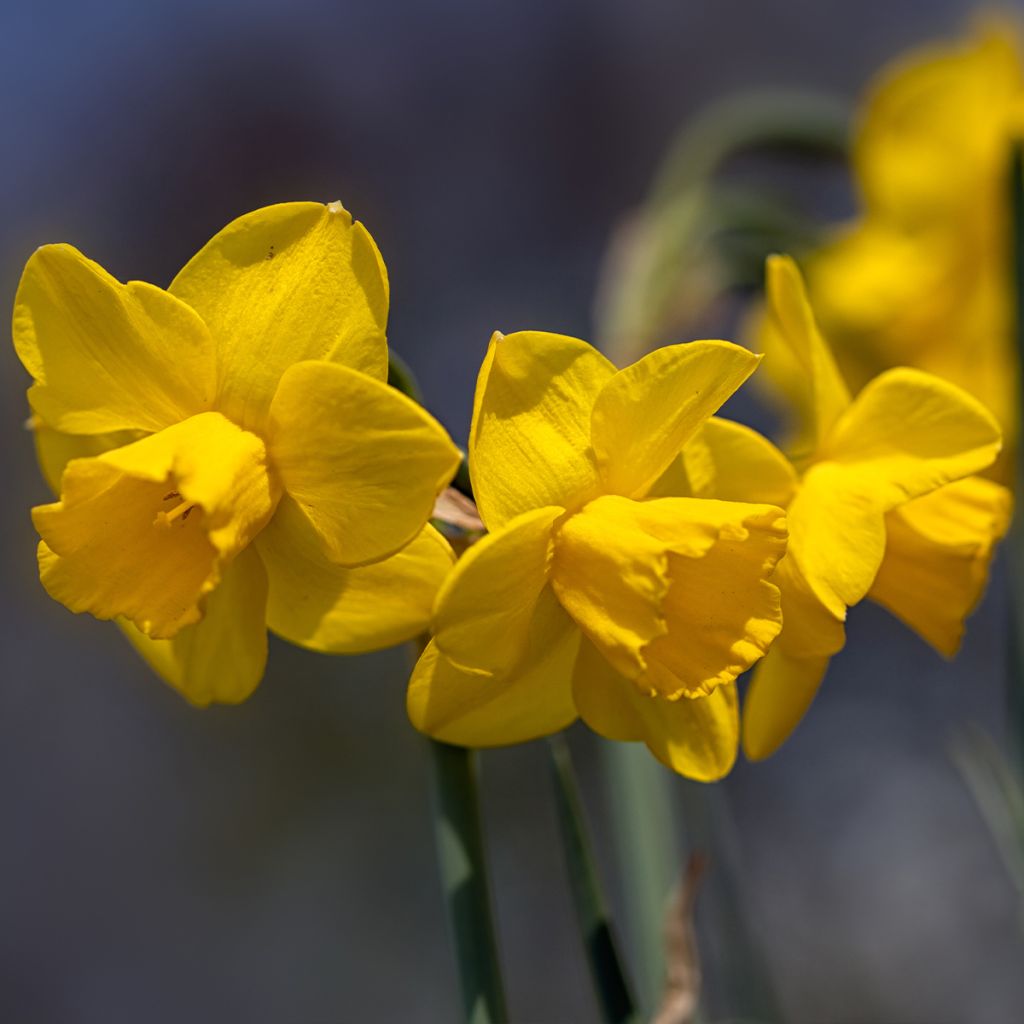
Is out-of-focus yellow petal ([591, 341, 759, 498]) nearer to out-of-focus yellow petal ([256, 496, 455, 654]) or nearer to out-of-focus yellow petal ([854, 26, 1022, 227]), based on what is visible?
out-of-focus yellow petal ([256, 496, 455, 654])

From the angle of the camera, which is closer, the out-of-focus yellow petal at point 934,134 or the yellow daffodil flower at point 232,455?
the yellow daffodil flower at point 232,455

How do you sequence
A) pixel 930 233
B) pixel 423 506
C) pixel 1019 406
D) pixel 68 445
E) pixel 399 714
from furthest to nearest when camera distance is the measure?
pixel 399 714, pixel 930 233, pixel 1019 406, pixel 68 445, pixel 423 506

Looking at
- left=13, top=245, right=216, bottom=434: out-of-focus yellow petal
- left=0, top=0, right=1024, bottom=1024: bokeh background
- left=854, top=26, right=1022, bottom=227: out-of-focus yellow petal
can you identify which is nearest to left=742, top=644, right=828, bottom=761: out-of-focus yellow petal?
left=13, top=245, right=216, bottom=434: out-of-focus yellow petal

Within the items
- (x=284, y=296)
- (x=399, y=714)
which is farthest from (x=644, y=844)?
(x=399, y=714)

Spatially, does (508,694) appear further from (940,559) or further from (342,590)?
(940,559)

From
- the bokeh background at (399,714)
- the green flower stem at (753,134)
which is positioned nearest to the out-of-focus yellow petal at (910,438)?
the green flower stem at (753,134)

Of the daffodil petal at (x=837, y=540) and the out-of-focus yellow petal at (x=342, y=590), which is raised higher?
the out-of-focus yellow petal at (x=342, y=590)

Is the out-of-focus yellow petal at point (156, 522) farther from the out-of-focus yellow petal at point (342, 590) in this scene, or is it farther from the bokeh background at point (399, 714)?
the bokeh background at point (399, 714)
